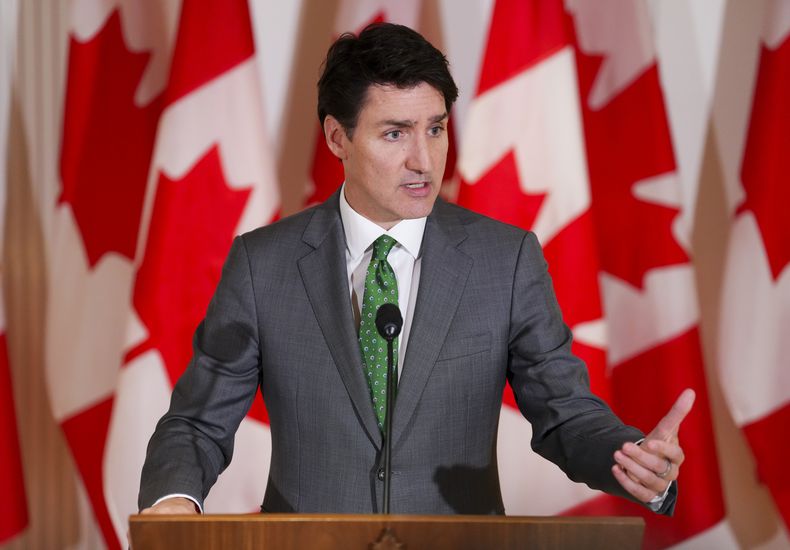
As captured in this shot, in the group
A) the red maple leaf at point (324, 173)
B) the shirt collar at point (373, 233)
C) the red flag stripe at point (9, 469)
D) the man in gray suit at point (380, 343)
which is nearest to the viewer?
the man in gray suit at point (380, 343)

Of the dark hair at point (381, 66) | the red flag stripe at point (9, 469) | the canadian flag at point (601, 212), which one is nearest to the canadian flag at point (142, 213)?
the red flag stripe at point (9, 469)

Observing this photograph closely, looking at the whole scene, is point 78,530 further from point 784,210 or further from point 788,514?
point 784,210

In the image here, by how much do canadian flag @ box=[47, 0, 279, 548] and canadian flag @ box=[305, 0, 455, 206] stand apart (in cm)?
22

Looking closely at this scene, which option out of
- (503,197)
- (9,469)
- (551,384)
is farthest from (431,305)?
(9,469)

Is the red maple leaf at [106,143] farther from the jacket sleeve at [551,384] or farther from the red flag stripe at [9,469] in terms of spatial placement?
the jacket sleeve at [551,384]

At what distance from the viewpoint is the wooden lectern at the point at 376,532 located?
1233mm

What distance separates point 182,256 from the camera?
3021 mm

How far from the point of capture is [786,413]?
3117 mm

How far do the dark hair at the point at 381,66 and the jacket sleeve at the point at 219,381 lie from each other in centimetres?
38

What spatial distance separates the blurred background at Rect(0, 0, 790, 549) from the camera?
3.04 meters

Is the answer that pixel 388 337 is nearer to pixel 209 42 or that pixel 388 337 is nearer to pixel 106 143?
pixel 209 42

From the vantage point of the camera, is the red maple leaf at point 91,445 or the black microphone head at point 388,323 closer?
the black microphone head at point 388,323

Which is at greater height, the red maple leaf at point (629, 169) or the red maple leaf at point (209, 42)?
the red maple leaf at point (209, 42)

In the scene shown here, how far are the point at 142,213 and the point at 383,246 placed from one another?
1.69 metres
